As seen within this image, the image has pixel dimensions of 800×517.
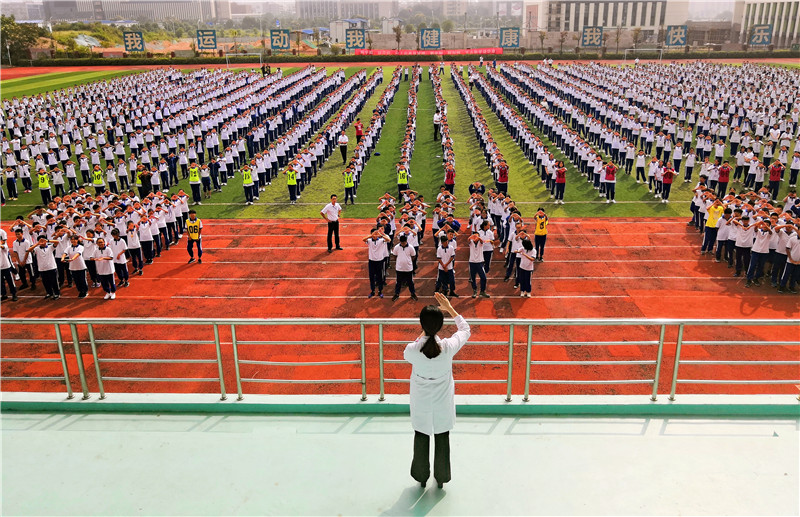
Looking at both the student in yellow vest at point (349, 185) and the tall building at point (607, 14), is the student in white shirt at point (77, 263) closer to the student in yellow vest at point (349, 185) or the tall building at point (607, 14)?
the student in yellow vest at point (349, 185)

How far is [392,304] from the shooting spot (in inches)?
444

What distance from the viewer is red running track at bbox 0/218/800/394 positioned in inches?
335

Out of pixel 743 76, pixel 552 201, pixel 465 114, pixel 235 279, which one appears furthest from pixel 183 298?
pixel 743 76

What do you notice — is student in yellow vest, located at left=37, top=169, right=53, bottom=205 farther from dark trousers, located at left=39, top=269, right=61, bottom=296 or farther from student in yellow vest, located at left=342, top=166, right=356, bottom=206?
student in yellow vest, located at left=342, top=166, right=356, bottom=206

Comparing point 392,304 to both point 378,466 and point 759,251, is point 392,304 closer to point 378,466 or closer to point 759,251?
point 378,466

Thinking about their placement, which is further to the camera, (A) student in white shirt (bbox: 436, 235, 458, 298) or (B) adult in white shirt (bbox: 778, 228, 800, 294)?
(B) adult in white shirt (bbox: 778, 228, 800, 294)

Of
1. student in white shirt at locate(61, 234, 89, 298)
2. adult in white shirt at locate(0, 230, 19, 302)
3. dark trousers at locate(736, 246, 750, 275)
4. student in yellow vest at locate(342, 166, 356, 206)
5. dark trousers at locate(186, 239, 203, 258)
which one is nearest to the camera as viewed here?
adult in white shirt at locate(0, 230, 19, 302)

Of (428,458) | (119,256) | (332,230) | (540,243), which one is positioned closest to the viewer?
(428,458)

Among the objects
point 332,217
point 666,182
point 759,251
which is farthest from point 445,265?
point 666,182

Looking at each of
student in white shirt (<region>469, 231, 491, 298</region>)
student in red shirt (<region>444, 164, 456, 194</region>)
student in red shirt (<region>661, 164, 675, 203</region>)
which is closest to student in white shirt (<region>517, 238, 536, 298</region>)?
student in white shirt (<region>469, 231, 491, 298</region>)

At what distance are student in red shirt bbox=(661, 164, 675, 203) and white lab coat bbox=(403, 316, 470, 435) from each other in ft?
48.4

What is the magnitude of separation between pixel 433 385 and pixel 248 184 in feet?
48.5

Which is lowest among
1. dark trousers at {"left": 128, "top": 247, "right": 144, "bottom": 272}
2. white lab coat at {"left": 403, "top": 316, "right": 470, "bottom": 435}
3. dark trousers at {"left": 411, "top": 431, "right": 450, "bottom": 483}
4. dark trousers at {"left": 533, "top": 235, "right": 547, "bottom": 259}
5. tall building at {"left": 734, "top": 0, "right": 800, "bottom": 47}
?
dark trousers at {"left": 128, "top": 247, "right": 144, "bottom": 272}

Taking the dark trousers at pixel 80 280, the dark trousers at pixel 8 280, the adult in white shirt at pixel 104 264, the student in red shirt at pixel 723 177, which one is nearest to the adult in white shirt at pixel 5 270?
the dark trousers at pixel 8 280
